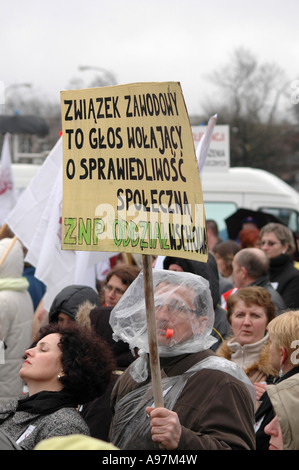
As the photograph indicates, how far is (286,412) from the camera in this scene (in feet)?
9.47

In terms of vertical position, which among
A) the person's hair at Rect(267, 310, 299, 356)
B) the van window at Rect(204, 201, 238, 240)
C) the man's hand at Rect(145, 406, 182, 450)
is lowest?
the man's hand at Rect(145, 406, 182, 450)

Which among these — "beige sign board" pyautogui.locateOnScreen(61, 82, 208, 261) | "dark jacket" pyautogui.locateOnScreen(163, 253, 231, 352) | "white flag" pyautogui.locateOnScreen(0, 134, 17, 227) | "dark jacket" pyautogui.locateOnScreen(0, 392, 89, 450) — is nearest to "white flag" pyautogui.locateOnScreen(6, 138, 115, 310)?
"dark jacket" pyautogui.locateOnScreen(163, 253, 231, 352)

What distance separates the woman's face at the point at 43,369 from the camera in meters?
3.36

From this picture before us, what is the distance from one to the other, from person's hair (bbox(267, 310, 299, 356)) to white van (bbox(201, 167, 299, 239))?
8.10 metres

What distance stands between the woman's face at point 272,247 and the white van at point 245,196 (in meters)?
4.68

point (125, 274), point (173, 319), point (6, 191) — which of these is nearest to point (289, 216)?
point (6, 191)

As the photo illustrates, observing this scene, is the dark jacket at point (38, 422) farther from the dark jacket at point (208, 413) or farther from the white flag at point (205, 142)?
the white flag at point (205, 142)

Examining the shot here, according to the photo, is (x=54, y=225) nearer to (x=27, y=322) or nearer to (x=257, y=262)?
(x=27, y=322)

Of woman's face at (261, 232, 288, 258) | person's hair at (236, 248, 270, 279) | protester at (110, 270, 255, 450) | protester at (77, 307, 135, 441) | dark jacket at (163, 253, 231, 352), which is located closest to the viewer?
protester at (110, 270, 255, 450)

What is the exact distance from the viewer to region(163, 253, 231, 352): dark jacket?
14.3 feet

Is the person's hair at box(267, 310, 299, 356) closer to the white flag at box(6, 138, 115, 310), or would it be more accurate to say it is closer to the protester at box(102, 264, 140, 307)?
the protester at box(102, 264, 140, 307)

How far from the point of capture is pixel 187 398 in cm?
294

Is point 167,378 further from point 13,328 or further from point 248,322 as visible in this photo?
point 13,328
